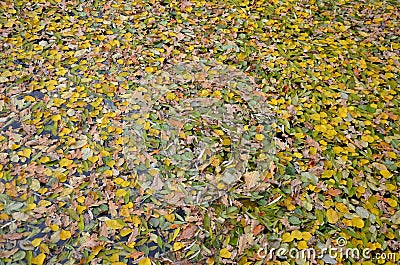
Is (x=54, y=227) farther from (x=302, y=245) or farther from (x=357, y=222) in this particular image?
(x=357, y=222)

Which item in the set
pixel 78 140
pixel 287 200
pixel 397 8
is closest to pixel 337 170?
pixel 287 200

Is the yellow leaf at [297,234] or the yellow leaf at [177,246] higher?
the yellow leaf at [177,246]

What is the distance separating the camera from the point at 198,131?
2.29m

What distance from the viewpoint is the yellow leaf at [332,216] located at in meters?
1.89

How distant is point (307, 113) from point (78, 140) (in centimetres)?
125

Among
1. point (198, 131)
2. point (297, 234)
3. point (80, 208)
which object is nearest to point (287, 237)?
Answer: point (297, 234)

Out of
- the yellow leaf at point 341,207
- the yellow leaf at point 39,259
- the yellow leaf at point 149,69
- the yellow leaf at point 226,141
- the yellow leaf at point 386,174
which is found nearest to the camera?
the yellow leaf at point 39,259

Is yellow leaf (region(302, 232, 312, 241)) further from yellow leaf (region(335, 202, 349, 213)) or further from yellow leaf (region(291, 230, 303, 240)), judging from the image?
yellow leaf (region(335, 202, 349, 213))

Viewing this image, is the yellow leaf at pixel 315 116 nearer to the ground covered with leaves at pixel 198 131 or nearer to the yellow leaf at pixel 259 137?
the ground covered with leaves at pixel 198 131

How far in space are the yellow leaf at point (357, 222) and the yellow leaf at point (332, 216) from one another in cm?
7

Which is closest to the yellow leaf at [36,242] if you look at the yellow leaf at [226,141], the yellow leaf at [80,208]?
the yellow leaf at [80,208]

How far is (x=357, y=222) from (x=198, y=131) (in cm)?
90

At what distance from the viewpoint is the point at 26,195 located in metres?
1.96

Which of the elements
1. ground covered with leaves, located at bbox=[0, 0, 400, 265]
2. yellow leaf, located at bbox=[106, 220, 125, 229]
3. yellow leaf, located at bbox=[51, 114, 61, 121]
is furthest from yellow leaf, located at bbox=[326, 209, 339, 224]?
yellow leaf, located at bbox=[51, 114, 61, 121]
